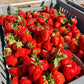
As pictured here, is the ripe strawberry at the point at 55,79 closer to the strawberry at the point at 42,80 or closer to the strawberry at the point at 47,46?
the strawberry at the point at 42,80

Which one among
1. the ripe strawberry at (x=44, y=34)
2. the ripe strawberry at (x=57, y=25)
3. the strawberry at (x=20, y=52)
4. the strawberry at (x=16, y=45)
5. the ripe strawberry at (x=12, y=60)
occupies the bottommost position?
the ripe strawberry at (x=12, y=60)

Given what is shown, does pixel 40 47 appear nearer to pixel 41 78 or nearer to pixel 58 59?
pixel 58 59

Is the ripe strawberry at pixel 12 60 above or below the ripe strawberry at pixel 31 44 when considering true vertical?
below

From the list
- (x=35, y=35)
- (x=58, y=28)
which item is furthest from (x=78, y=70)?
(x=58, y=28)

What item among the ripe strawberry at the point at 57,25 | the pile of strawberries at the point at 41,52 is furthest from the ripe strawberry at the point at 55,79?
the ripe strawberry at the point at 57,25

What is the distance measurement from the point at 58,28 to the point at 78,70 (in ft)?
3.02

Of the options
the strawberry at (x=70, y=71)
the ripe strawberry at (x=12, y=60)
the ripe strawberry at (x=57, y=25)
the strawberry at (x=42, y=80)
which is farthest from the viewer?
the ripe strawberry at (x=57, y=25)

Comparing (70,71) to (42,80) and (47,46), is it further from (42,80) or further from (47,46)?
(47,46)

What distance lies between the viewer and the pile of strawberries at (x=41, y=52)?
3.05 feet

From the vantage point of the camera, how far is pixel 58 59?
98 cm

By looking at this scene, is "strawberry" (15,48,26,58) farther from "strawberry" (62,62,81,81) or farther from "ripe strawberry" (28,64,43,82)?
"strawberry" (62,62,81,81)

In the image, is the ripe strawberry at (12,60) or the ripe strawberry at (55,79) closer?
the ripe strawberry at (55,79)

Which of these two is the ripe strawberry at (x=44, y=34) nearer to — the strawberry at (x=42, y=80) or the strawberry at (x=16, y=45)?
the strawberry at (x=16, y=45)

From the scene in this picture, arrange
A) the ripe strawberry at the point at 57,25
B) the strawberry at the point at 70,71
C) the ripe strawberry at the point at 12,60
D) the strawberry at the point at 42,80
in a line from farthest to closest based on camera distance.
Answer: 1. the ripe strawberry at the point at 57,25
2. the ripe strawberry at the point at 12,60
3. the strawberry at the point at 70,71
4. the strawberry at the point at 42,80
